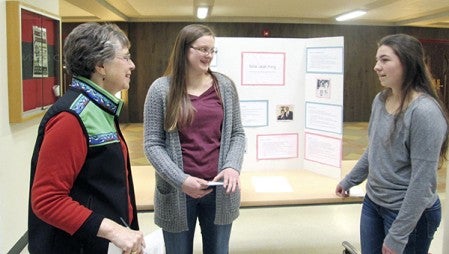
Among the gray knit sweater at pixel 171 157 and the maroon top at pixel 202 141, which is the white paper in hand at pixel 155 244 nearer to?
the gray knit sweater at pixel 171 157

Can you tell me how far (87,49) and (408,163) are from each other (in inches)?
48.5

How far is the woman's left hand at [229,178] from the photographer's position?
171 centimetres

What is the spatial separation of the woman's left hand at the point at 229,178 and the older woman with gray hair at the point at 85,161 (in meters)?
0.49

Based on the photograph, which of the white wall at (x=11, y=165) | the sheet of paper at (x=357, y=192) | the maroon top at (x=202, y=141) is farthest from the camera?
the white wall at (x=11, y=165)

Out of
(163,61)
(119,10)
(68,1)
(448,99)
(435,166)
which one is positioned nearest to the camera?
(435,166)

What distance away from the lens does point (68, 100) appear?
3.87ft

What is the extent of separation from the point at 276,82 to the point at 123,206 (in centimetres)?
170

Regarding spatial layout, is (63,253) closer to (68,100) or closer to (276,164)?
(68,100)

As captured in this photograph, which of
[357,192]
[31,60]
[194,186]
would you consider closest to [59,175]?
[194,186]

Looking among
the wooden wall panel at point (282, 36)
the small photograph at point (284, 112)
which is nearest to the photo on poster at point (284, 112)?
the small photograph at point (284, 112)

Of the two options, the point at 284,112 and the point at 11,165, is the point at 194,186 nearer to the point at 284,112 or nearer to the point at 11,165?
the point at 284,112

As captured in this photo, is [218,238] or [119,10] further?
[119,10]

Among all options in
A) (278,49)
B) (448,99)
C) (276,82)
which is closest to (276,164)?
(276,82)

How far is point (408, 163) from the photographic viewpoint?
164 cm
